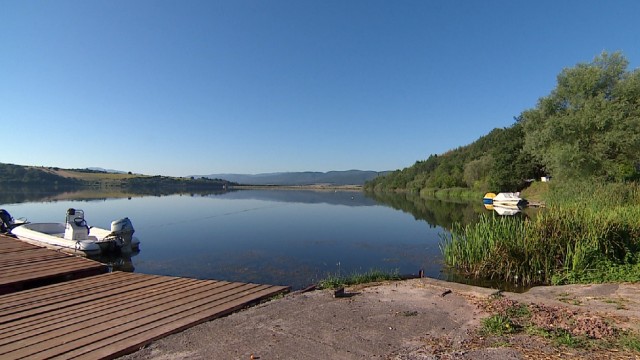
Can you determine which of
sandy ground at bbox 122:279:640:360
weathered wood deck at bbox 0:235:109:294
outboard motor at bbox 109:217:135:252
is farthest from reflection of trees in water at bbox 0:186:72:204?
sandy ground at bbox 122:279:640:360

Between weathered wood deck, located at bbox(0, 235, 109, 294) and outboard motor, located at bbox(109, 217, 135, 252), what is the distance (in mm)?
4031

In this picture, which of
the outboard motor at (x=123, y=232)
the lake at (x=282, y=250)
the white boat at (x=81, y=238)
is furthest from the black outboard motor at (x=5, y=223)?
the outboard motor at (x=123, y=232)

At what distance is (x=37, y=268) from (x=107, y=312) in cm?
675

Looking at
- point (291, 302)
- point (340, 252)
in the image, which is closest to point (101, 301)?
point (291, 302)

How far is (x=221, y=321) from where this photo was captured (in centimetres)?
638

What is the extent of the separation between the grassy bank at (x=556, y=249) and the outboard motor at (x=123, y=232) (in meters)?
16.1

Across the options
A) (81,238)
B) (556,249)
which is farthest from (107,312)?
(81,238)

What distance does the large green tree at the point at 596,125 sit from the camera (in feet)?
93.4

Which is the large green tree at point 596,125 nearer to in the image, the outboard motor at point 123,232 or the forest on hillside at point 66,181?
the outboard motor at point 123,232

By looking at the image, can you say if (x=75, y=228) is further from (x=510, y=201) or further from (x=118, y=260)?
(x=510, y=201)

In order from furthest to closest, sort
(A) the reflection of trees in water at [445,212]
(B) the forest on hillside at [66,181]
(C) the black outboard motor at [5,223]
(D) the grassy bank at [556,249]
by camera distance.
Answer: (B) the forest on hillside at [66,181] < (A) the reflection of trees in water at [445,212] < (C) the black outboard motor at [5,223] < (D) the grassy bank at [556,249]

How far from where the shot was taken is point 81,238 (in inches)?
703

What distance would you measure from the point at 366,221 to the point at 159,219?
1973 cm

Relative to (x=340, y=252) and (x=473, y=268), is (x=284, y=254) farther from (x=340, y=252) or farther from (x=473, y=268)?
(x=473, y=268)
